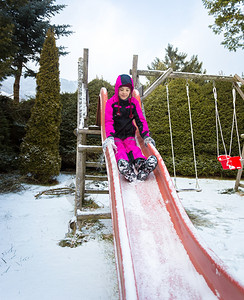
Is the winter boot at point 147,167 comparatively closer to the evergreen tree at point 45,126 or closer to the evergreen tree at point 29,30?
the evergreen tree at point 45,126

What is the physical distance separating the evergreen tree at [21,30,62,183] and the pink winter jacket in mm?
3546

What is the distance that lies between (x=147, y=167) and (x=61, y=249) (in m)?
1.51

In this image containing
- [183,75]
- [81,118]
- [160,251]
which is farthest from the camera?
[183,75]

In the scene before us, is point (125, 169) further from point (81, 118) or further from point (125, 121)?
point (81, 118)

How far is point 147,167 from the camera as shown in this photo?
232 centimetres

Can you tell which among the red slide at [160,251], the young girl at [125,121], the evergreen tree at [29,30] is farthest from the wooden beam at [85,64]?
the evergreen tree at [29,30]

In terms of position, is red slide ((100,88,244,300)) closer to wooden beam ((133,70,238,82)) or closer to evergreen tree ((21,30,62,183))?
wooden beam ((133,70,238,82))

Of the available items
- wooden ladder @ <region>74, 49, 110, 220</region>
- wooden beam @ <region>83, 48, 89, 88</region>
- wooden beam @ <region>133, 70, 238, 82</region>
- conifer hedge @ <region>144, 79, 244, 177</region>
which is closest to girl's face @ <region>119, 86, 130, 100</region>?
wooden ladder @ <region>74, 49, 110, 220</region>

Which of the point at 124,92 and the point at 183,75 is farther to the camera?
the point at 183,75

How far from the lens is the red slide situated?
132 centimetres

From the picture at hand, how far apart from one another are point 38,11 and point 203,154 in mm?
9286

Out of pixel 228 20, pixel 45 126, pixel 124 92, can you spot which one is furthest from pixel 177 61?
pixel 124 92

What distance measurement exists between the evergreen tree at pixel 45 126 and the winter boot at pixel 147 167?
409 centimetres

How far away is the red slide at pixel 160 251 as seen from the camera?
1315mm
